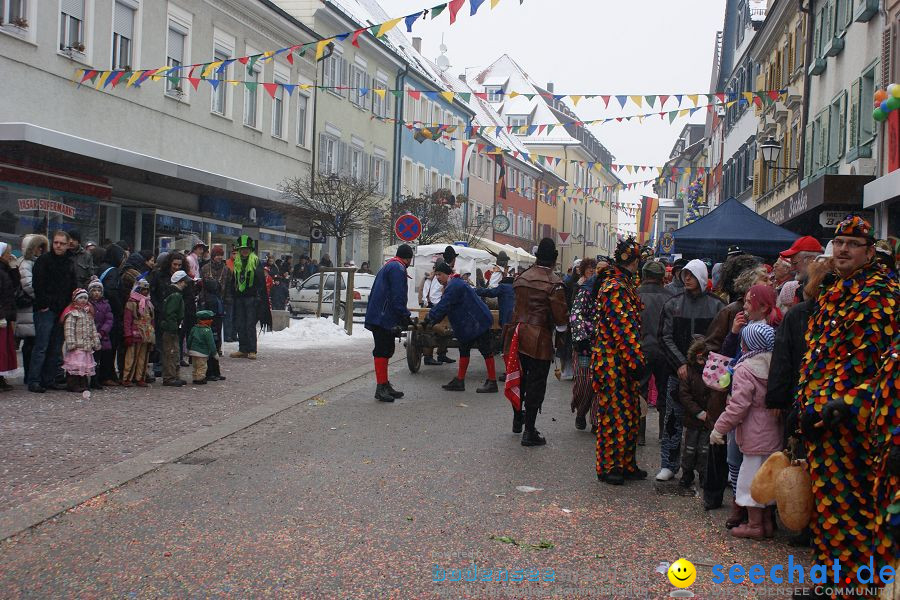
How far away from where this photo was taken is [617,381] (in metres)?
7.14

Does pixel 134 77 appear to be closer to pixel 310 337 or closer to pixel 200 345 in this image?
pixel 310 337

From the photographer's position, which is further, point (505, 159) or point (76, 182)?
point (505, 159)

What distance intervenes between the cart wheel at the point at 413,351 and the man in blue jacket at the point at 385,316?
298 cm

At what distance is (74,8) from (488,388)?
512 inches

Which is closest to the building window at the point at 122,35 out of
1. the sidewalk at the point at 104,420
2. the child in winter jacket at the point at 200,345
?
the sidewalk at the point at 104,420

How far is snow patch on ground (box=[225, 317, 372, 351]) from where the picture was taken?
737 inches

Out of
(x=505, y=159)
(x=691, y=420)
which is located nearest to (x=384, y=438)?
(x=691, y=420)

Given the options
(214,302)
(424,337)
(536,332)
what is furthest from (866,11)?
(536,332)

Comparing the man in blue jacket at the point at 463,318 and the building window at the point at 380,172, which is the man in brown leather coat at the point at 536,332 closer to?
the man in blue jacket at the point at 463,318

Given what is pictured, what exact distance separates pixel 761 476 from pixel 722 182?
137ft

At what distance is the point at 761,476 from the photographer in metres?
4.75

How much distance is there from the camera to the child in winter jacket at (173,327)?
11.9 m

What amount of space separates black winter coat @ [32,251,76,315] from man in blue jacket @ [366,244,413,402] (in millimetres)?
3484

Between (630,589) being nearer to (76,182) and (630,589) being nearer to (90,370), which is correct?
(90,370)
